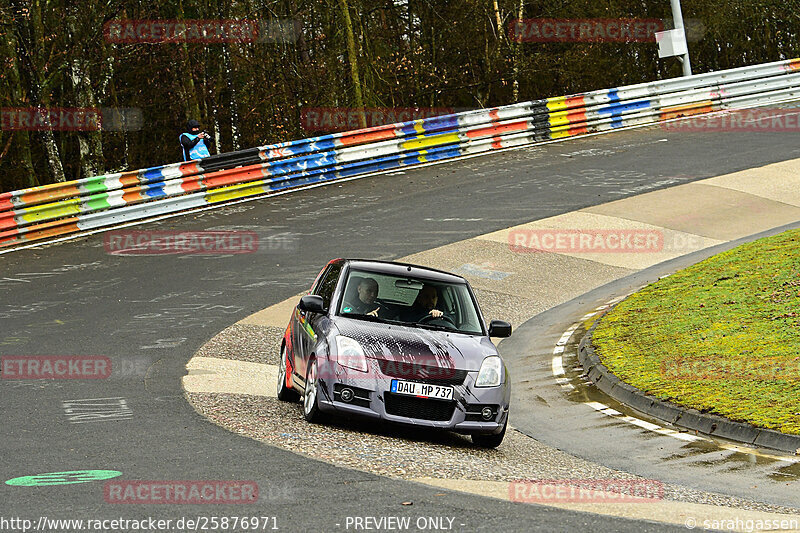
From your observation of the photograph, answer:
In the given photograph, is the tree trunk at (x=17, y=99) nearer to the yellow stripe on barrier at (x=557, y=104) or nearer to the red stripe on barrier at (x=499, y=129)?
the red stripe on barrier at (x=499, y=129)

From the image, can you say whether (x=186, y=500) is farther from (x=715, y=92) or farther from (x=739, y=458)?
(x=715, y=92)

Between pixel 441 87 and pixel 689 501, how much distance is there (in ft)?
103

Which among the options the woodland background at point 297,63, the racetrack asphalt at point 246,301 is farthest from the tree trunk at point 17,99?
the racetrack asphalt at point 246,301

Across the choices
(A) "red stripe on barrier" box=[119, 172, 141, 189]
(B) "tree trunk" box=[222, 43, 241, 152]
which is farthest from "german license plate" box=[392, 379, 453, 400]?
(B) "tree trunk" box=[222, 43, 241, 152]

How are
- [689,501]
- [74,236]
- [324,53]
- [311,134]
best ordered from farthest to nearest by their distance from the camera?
[324,53], [311,134], [74,236], [689,501]

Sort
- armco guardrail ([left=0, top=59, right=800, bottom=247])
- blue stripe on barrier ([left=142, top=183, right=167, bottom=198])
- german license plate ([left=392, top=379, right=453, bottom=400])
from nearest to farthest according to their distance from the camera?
german license plate ([left=392, top=379, right=453, bottom=400])
armco guardrail ([left=0, top=59, right=800, bottom=247])
blue stripe on barrier ([left=142, top=183, right=167, bottom=198])

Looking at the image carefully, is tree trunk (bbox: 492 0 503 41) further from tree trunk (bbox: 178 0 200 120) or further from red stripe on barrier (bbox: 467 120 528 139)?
tree trunk (bbox: 178 0 200 120)

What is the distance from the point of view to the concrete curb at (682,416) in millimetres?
9291

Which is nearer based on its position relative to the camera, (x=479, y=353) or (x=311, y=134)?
(x=479, y=353)

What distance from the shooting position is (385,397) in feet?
29.3

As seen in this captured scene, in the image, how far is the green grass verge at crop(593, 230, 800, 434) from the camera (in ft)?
34.7

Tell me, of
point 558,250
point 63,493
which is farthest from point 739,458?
point 558,250

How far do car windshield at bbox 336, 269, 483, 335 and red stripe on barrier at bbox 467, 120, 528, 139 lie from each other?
1638cm

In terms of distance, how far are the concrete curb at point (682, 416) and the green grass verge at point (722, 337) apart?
4.0 inches
